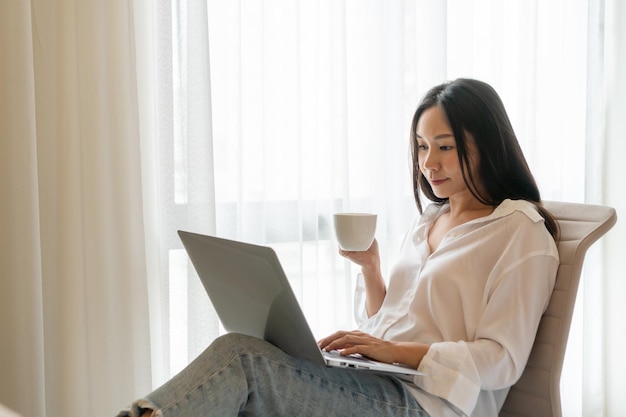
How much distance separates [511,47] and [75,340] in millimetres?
1742

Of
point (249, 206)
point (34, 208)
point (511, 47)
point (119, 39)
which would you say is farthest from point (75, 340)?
point (511, 47)

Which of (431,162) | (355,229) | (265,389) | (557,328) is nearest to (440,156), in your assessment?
(431,162)

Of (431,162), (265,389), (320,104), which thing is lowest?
(265,389)

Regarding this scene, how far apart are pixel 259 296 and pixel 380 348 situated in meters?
0.26

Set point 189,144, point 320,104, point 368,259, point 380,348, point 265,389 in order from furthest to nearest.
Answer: point 320,104, point 189,144, point 368,259, point 380,348, point 265,389

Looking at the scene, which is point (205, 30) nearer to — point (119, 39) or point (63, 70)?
point (119, 39)

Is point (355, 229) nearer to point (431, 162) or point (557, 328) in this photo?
point (431, 162)

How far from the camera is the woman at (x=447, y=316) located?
1260mm

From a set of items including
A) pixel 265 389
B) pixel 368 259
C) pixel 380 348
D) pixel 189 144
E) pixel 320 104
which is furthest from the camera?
pixel 320 104

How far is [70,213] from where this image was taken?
71.3 inches

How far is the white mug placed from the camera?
1455 mm

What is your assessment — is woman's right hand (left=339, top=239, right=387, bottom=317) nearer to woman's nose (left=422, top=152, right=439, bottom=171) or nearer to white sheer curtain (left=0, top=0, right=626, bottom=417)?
woman's nose (left=422, top=152, right=439, bottom=171)

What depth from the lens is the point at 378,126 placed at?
2.25 meters

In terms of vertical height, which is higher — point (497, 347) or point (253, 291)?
point (253, 291)
